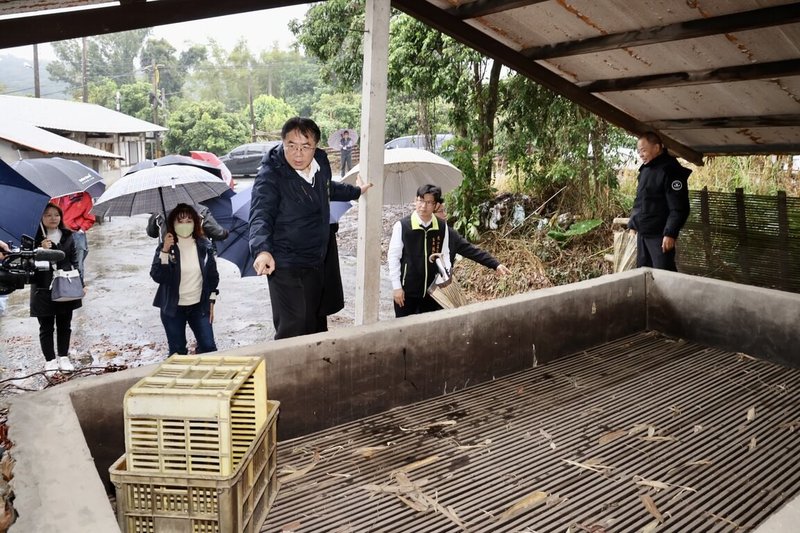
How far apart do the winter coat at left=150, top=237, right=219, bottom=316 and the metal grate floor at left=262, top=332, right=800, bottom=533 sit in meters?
2.23

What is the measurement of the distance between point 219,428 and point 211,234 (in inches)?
136

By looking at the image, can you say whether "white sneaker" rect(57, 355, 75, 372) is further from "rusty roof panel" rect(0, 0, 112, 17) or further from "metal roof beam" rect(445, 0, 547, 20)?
"metal roof beam" rect(445, 0, 547, 20)

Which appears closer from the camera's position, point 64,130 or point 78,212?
point 78,212

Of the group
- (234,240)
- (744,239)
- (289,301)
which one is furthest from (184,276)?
(744,239)

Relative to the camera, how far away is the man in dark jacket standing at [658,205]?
5.38 m

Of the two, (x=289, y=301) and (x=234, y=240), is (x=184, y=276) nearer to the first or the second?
(x=234, y=240)

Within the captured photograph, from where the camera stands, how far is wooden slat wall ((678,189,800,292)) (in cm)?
592

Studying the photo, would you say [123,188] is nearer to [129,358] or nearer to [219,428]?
[129,358]

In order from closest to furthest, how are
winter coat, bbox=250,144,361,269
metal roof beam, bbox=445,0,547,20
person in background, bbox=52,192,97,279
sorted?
winter coat, bbox=250,144,361,269 < metal roof beam, bbox=445,0,547,20 < person in background, bbox=52,192,97,279

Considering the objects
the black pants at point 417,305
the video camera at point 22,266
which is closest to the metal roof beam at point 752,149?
the black pants at point 417,305

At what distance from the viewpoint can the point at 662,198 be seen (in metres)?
5.53

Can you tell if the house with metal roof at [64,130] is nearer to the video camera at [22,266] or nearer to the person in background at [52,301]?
the person in background at [52,301]

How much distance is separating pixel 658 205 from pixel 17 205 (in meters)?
5.02

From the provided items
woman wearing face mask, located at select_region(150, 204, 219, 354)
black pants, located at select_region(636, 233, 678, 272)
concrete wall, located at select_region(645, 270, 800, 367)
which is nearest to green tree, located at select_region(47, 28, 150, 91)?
woman wearing face mask, located at select_region(150, 204, 219, 354)
